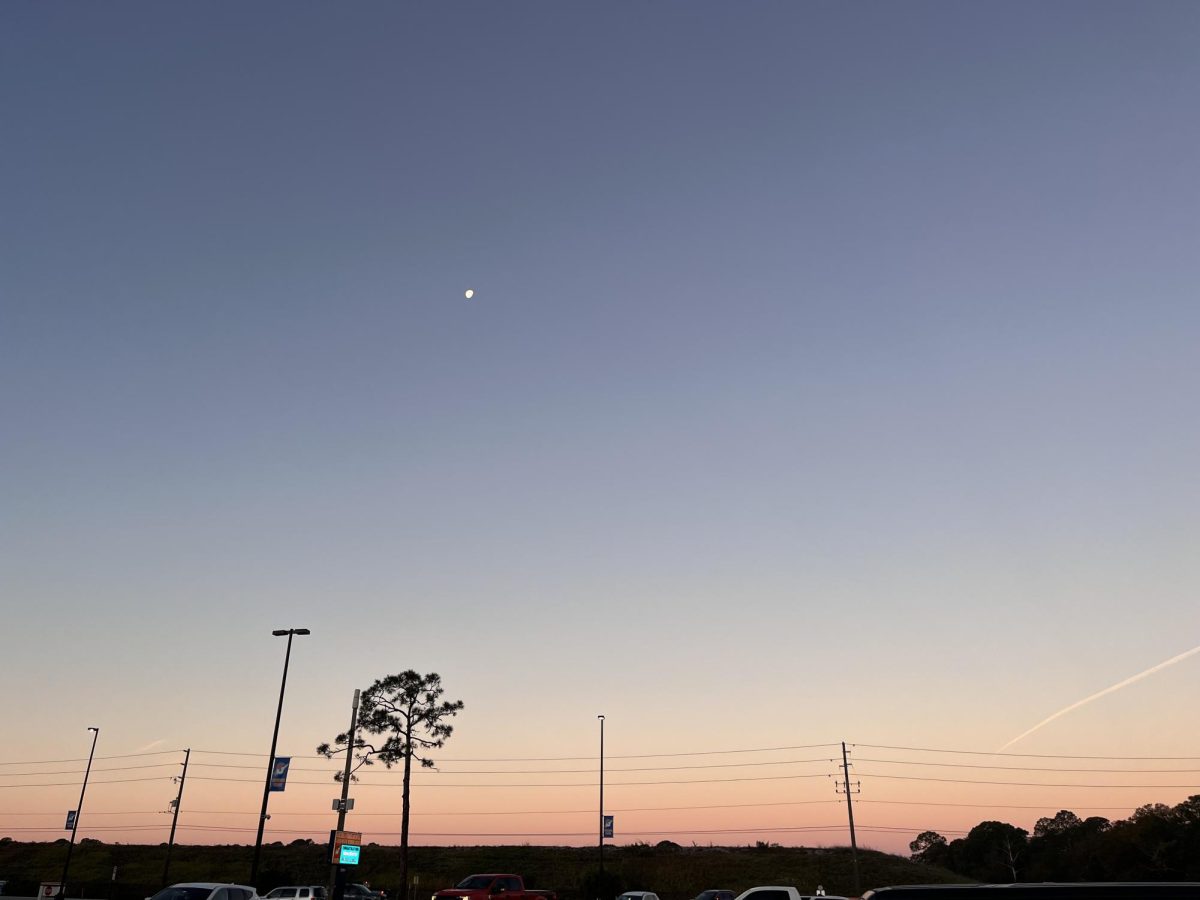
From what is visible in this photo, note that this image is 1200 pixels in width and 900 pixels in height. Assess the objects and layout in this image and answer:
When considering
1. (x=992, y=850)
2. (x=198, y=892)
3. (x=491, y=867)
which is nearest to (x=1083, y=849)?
(x=992, y=850)

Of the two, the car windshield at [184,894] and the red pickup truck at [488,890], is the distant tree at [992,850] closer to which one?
the red pickup truck at [488,890]

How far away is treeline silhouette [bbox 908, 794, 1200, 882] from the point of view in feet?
319

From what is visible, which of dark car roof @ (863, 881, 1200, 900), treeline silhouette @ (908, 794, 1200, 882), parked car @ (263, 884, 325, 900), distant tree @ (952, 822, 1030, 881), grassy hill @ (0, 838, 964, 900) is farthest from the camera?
distant tree @ (952, 822, 1030, 881)

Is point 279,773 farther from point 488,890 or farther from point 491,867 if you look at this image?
point 491,867

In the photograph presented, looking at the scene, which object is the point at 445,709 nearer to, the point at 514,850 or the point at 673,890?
the point at 673,890

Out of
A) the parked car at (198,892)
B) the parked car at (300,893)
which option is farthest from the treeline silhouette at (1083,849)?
the parked car at (198,892)

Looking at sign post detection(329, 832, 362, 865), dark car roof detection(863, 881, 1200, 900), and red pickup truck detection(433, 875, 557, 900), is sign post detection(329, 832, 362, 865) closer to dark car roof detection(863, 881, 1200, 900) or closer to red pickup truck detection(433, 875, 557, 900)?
red pickup truck detection(433, 875, 557, 900)

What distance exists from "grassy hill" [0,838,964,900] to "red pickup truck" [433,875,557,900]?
117 ft

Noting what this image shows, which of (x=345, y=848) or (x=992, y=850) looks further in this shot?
(x=992, y=850)

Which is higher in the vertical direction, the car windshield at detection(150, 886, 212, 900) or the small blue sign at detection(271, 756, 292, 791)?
the small blue sign at detection(271, 756, 292, 791)

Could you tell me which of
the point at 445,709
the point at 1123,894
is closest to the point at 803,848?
the point at 445,709

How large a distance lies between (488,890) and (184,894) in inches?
657

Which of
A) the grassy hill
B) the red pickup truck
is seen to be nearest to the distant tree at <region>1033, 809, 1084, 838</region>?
the grassy hill

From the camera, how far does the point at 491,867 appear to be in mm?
96062
